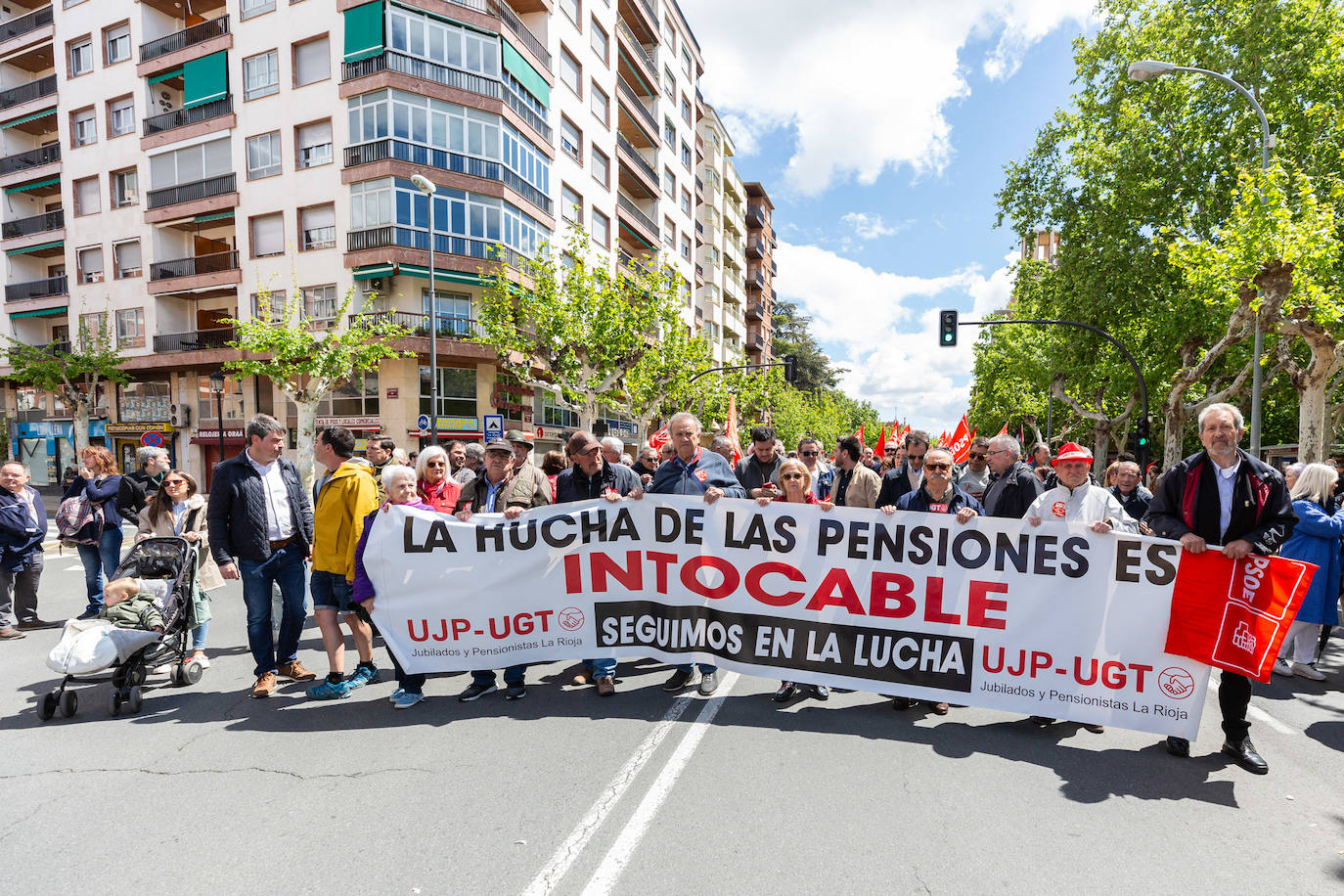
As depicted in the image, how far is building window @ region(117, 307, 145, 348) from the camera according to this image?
101ft

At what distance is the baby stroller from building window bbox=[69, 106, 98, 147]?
120 feet

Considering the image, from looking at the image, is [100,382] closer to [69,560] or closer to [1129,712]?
[69,560]

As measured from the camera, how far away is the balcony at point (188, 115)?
28.3 m

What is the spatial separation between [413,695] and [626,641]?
150 centimetres

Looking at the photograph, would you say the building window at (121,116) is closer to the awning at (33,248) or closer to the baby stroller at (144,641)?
the awning at (33,248)

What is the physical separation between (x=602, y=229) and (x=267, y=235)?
46.0 ft

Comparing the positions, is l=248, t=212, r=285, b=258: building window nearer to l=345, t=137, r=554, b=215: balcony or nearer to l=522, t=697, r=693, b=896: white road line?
l=345, t=137, r=554, b=215: balcony

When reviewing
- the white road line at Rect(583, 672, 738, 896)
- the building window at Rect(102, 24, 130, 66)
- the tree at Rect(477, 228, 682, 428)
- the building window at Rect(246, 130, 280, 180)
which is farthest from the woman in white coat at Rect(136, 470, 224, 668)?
the building window at Rect(102, 24, 130, 66)


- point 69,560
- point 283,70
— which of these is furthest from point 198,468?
point 69,560

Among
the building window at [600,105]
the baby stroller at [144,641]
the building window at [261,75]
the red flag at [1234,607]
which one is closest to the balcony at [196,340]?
the building window at [261,75]

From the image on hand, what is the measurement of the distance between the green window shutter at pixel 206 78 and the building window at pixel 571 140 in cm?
1300

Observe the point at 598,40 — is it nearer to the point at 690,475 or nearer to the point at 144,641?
the point at 690,475

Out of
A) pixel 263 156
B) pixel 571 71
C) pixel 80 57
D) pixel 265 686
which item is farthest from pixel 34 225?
pixel 265 686

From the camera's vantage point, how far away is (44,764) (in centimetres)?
402
